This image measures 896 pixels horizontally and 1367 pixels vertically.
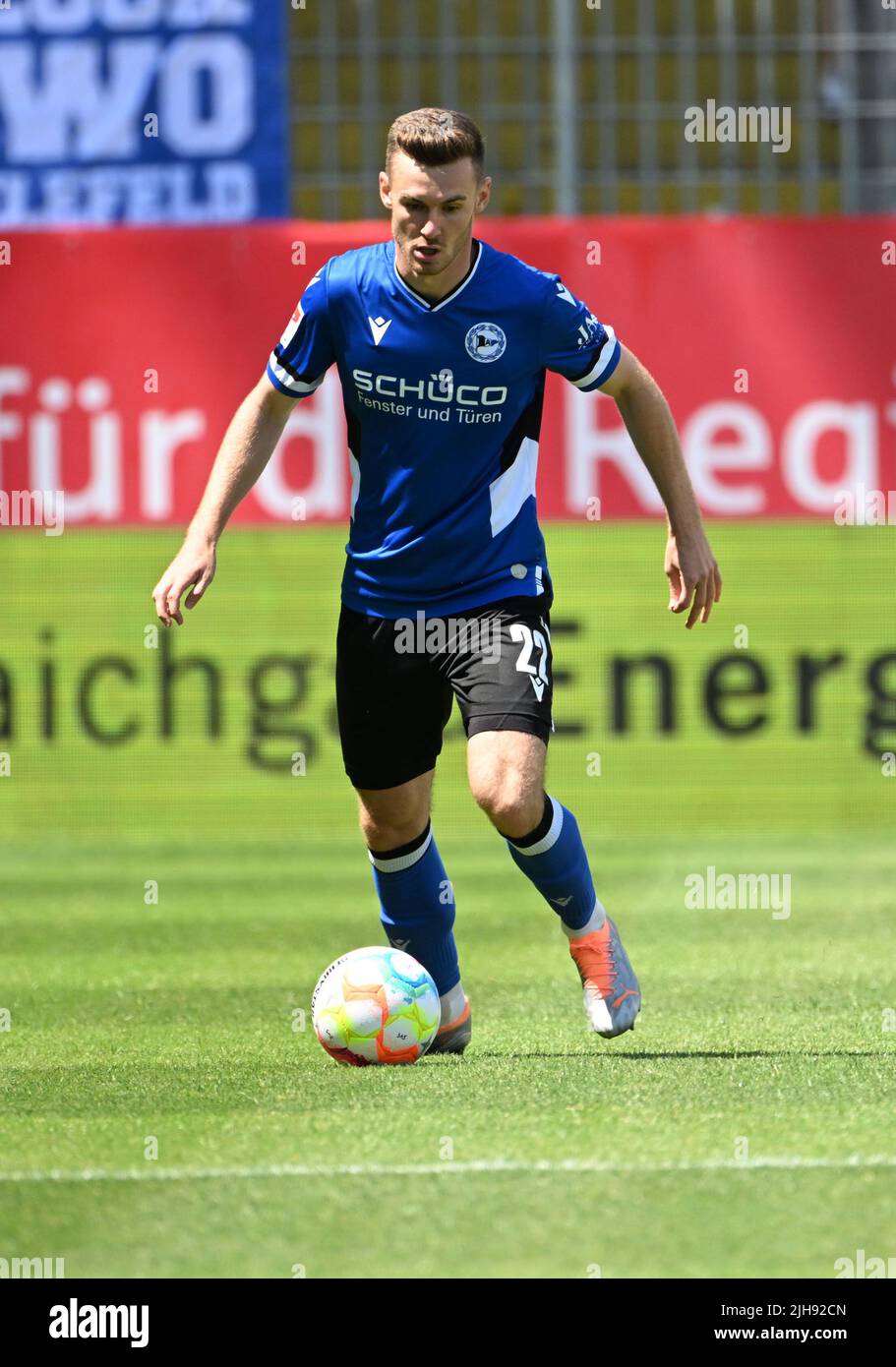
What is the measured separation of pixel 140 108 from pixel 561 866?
813cm

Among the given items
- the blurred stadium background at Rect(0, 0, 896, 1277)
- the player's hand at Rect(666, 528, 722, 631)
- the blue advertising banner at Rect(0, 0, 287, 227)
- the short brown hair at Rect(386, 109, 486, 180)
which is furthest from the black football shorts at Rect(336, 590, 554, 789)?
the blue advertising banner at Rect(0, 0, 287, 227)

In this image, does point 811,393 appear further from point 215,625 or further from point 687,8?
point 215,625

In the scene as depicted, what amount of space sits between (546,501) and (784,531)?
4.31ft

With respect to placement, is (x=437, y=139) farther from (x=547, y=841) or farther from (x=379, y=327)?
(x=547, y=841)

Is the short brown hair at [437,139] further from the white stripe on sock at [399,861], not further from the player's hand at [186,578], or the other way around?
the white stripe on sock at [399,861]

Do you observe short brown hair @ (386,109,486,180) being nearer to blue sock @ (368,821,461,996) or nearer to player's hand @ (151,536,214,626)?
player's hand @ (151,536,214,626)

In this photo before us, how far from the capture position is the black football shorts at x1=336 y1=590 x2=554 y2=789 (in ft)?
19.6

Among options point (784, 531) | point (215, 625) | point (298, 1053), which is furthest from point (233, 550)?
point (298, 1053)

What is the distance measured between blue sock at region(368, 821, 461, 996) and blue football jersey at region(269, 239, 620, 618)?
681mm

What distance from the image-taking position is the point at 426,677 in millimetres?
6098

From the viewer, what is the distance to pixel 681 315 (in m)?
12.8

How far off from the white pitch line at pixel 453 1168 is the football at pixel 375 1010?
1.14 metres

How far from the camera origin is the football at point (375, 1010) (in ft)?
19.1

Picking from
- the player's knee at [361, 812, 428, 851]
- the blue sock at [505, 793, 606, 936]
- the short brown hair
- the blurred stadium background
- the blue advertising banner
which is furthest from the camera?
the blue advertising banner
